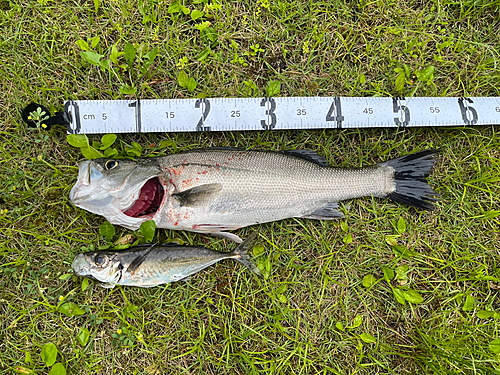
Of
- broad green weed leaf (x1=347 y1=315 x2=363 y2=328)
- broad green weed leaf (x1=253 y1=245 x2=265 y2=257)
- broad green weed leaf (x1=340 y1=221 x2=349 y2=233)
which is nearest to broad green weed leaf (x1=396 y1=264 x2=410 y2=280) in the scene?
broad green weed leaf (x1=347 y1=315 x2=363 y2=328)

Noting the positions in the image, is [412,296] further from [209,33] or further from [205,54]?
[209,33]

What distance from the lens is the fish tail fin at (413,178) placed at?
11.2ft

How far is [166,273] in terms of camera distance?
10.4ft

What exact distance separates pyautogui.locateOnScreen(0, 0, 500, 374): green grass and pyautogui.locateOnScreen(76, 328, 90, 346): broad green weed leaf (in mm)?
57

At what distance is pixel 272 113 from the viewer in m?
3.47

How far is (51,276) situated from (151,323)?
1.18 meters

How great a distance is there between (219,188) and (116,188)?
3.19ft

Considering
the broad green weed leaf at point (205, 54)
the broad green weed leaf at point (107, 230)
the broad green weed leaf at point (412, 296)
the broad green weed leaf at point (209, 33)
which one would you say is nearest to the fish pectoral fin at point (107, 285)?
the broad green weed leaf at point (107, 230)

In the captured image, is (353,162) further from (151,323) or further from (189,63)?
(151,323)

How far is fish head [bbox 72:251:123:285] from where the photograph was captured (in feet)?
10.3

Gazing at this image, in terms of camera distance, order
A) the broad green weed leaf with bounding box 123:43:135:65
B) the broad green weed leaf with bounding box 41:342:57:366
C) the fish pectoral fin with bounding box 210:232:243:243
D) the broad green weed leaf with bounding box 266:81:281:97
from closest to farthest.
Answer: the broad green weed leaf with bounding box 41:342:57:366 → the fish pectoral fin with bounding box 210:232:243:243 → the broad green weed leaf with bounding box 123:43:135:65 → the broad green weed leaf with bounding box 266:81:281:97

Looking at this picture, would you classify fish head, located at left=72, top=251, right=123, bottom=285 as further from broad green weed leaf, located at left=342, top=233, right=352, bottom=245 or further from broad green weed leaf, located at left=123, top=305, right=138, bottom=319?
broad green weed leaf, located at left=342, top=233, right=352, bottom=245

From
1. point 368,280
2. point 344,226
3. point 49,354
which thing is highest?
point 344,226

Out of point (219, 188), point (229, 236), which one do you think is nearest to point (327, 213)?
point (229, 236)
